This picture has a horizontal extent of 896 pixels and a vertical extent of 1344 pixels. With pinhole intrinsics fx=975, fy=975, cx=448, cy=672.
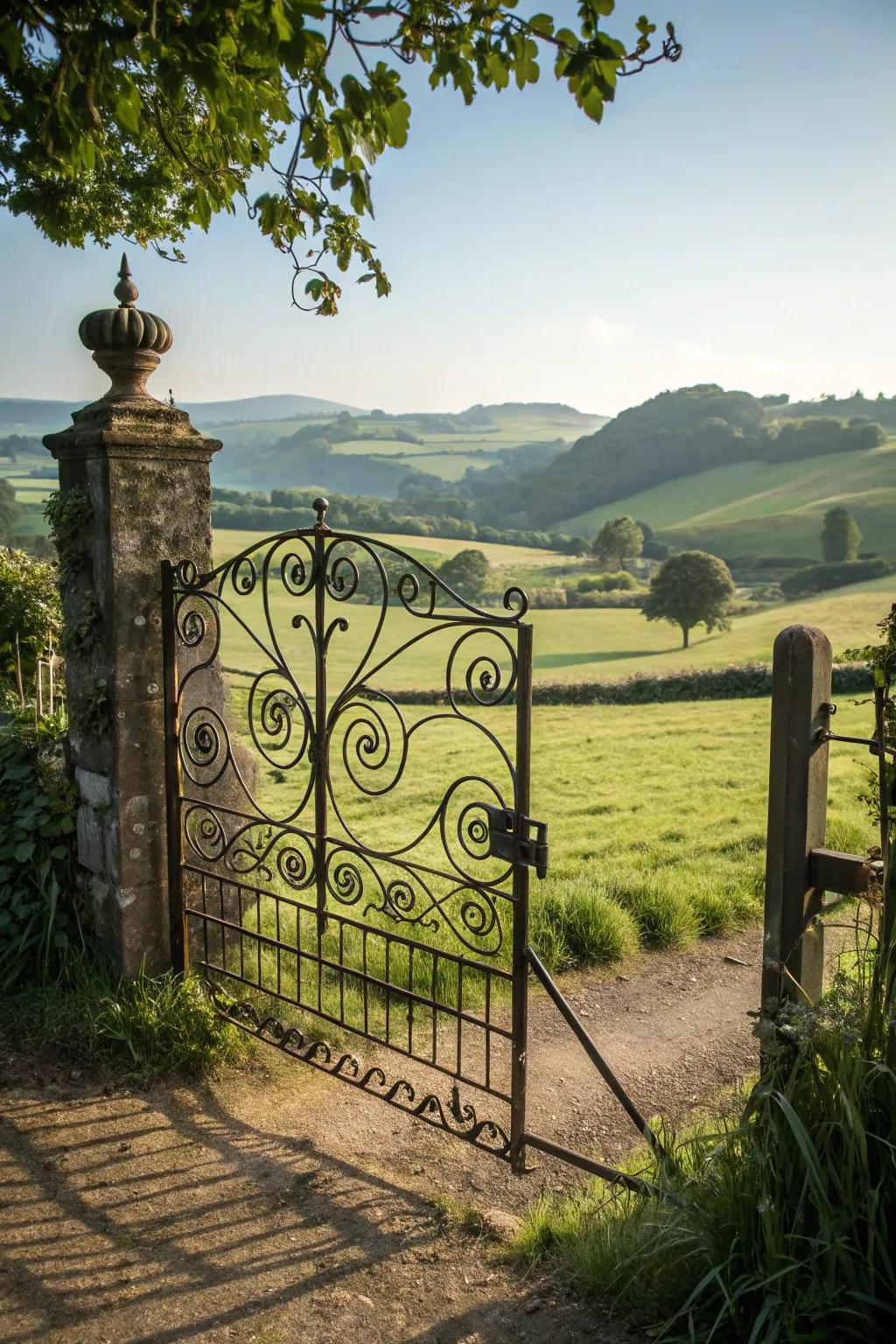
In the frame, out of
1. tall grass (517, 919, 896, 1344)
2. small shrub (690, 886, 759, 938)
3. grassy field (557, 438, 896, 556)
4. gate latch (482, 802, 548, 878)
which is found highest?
grassy field (557, 438, 896, 556)

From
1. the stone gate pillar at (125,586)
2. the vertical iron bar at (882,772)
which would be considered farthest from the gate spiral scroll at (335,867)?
the vertical iron bar at (882,772)

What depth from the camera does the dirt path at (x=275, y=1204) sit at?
2.75m

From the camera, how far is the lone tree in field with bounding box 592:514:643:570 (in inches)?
1320

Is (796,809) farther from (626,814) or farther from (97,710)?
(626,814)

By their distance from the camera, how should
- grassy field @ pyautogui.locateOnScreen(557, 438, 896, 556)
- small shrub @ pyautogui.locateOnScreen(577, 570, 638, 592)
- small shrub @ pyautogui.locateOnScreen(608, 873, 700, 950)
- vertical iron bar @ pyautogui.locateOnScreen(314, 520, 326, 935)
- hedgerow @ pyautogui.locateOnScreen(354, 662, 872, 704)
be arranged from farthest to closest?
grassy field @ pyautogui.locateOnScreen(557, 438, 896, 556) < small shrub @ pyautogui.locateOnScreen(577, 570, 638, 592) < hedgerow @ pyautogui.locateOnScreen(354, 662, 872, 704) < small shrub @ pyautogui.locateOnScreen(608, 873, 700, 950) < vertical iron bar @ pyautogui.locateOnScreen(314, 520, 326, 935)

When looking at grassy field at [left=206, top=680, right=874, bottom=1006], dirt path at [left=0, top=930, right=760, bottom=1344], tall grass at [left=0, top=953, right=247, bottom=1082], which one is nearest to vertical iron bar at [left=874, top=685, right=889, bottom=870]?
grassy field at [left=206, top=680, right=874, bottom=1006]

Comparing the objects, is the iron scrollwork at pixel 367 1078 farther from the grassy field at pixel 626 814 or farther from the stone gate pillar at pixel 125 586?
the grassy field at pixel 626 814

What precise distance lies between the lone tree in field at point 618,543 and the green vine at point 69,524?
29581 mm

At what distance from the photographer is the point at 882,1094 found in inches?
94.8

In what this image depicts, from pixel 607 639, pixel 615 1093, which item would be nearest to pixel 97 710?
pixel 615 1093

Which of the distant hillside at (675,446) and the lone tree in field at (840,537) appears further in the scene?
the distant hillside at (675,446)

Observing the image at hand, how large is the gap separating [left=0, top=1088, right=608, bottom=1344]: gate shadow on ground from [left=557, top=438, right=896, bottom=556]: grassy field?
36.4m

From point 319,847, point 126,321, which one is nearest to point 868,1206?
point 319,847

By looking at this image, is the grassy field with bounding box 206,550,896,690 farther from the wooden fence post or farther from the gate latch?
the wooden fence post
